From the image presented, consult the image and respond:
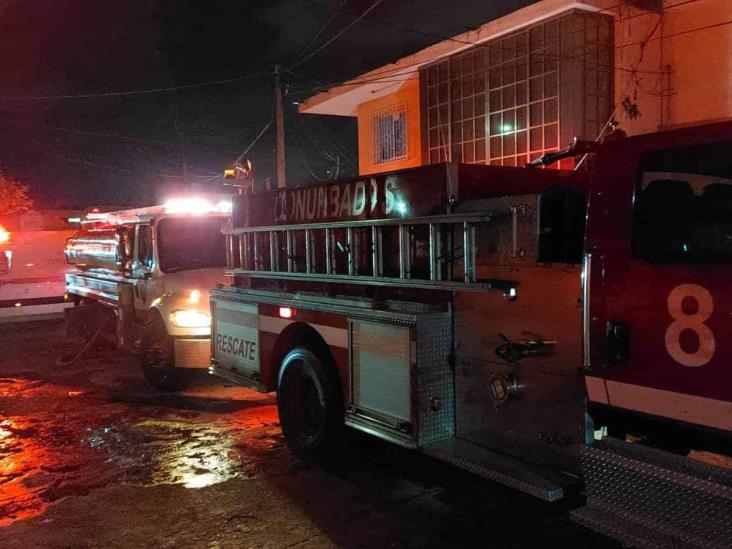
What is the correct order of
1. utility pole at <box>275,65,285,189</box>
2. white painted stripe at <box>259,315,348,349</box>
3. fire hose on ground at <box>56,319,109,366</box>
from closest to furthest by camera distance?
white painted stripe at <box>259,315,348,349</box>, fire hose on ground at <box>56,319,109,366</box>, utility pole at <box>275,65,285,189</box>

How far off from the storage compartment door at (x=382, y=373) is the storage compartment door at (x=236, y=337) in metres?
1.74

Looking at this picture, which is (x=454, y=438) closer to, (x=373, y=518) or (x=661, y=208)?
(x=373, y=518)

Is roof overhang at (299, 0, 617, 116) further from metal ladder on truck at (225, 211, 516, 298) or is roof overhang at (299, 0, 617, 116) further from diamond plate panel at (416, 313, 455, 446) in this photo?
diamond plate panel at (416, 313, 455, 446)

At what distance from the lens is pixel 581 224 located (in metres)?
3.59

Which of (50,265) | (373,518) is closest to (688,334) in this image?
(373,518)

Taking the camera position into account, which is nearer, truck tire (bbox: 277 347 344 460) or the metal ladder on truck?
the metal ladder on truck

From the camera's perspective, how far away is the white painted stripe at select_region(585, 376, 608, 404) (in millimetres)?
3289

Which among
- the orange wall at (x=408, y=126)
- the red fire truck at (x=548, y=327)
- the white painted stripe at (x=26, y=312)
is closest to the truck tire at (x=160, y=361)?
the red fire truck at (x=548, y=327)

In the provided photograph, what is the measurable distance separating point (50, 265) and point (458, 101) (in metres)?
21.6

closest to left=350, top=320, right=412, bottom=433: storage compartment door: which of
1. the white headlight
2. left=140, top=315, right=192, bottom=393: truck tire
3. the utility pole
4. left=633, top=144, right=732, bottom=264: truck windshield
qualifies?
left=633, top=144, right=732, bottom=264: truck windshield

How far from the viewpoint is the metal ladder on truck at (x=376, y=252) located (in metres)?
4.19

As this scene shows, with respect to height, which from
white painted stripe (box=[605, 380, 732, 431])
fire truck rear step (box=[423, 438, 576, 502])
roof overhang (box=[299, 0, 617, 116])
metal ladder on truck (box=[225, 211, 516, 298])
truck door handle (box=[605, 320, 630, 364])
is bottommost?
fire truck rear step (box=[423, 438, 576, 502])

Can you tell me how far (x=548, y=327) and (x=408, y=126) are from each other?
1173cm

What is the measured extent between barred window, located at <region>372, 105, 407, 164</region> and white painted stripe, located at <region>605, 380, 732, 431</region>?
12127 mm
